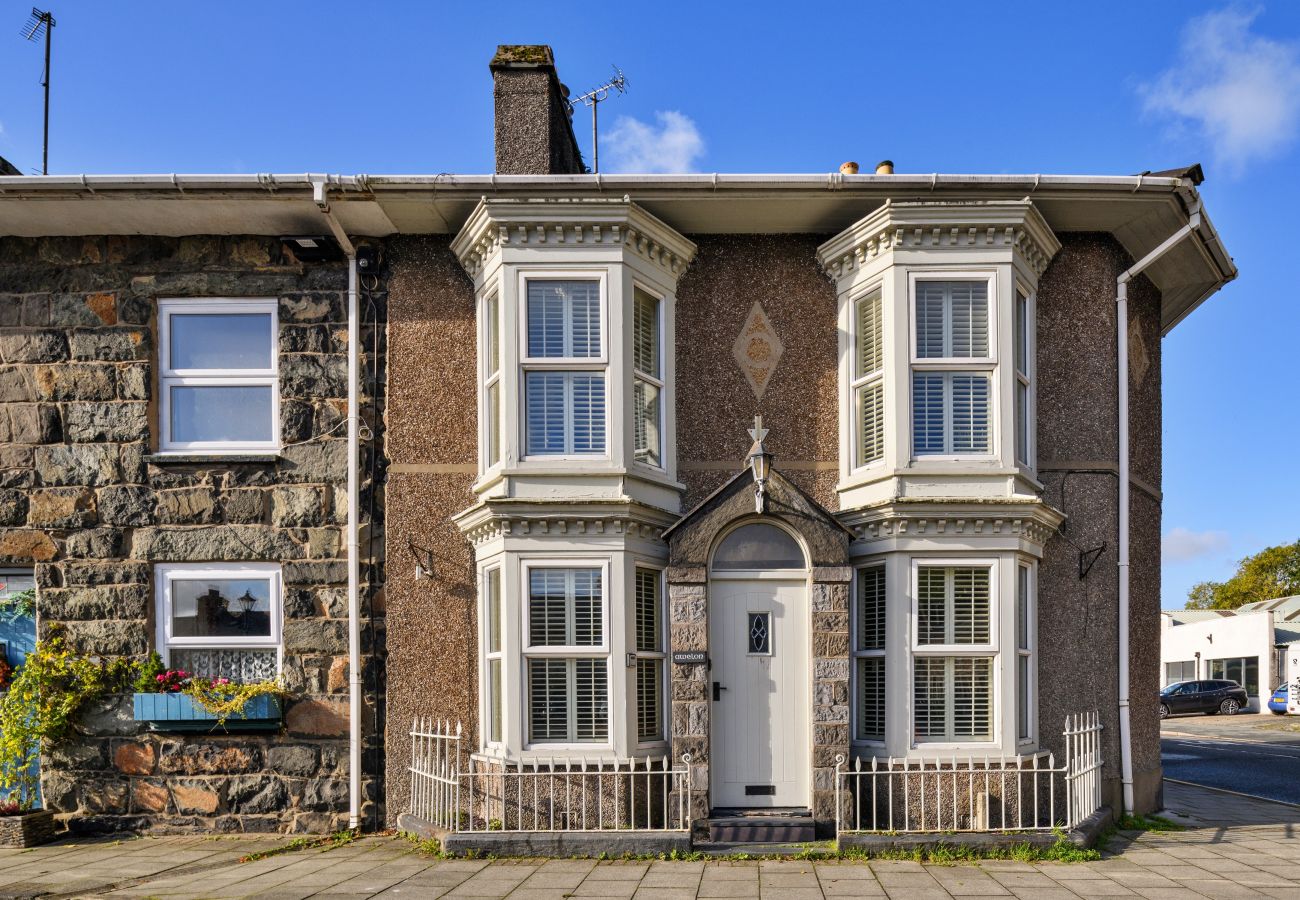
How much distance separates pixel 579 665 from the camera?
9.77 metres

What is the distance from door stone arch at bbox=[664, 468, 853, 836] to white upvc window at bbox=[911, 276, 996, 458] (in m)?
1.29

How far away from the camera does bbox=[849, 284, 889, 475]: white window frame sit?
10.0 meters

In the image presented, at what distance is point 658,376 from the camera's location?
1038 centimetres

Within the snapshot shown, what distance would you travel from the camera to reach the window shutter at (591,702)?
9.69 m

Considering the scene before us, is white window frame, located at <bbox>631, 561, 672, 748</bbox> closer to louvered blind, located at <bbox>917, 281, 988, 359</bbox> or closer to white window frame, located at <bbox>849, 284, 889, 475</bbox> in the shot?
white window frame, located at <bbox>849, 284, 889, 475</bbox>

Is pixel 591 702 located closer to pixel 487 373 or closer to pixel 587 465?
pixel 587 465

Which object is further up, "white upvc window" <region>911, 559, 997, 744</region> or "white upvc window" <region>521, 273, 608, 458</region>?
"white upvc window" <region>521, 273, 608, 458</region>

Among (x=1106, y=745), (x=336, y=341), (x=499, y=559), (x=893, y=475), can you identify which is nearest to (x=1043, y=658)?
(x=1106, y=745)

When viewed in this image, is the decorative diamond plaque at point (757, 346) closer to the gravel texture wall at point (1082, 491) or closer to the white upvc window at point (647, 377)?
the white upvc window at point (647, 377)

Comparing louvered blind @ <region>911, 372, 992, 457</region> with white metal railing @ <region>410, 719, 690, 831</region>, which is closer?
white metal railing @ <region>410, 719, 690, 831</region>

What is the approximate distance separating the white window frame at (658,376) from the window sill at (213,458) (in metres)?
3.58

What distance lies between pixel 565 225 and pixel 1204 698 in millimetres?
34837

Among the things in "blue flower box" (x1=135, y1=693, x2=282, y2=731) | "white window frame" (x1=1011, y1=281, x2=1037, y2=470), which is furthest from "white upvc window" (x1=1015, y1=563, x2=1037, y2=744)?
"blue flower box" (x1=135, y1=693, x2=282, y2=731)

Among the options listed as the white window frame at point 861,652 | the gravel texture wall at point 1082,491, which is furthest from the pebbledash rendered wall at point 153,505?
the gravel texture wall at point 1082,491
